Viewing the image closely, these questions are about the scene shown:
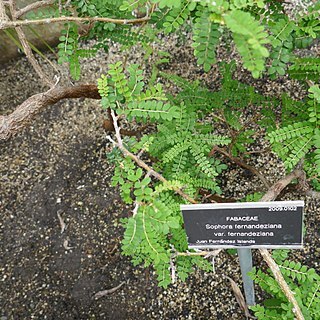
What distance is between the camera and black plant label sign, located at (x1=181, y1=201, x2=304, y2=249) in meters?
1.10

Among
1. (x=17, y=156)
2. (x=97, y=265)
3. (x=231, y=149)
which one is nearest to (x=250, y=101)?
(x=231, y=149)

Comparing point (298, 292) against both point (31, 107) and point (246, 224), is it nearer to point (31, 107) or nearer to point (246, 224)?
point (246, 224)

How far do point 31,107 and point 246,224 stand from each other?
80 cm

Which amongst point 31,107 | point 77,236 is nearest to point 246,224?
point 31,107

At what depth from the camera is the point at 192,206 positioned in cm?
116

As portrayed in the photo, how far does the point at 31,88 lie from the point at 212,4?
2.13 m

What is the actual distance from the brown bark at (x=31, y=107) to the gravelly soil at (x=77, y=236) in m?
0.80

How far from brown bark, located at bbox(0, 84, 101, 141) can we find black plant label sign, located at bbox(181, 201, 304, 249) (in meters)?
0.63

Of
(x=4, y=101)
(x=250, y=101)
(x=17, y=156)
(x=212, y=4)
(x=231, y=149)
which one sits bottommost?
(x=17, y=156)

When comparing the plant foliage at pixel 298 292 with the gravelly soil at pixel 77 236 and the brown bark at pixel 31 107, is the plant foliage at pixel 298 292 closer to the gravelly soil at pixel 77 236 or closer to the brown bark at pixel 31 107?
the gravelly soil at pixel 77 236

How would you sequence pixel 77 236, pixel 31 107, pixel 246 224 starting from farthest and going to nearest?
1. pixel 77 236
2. pixel 31 107
3. pixel 246 224

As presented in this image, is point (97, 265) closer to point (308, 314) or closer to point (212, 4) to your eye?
point (308, 314)

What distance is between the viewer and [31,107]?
4.83 feet

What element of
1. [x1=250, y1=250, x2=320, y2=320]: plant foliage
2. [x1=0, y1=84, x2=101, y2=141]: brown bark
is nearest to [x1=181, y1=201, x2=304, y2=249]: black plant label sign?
[x1=250, y1=250, x2=320, y2=320]: plant foliage
